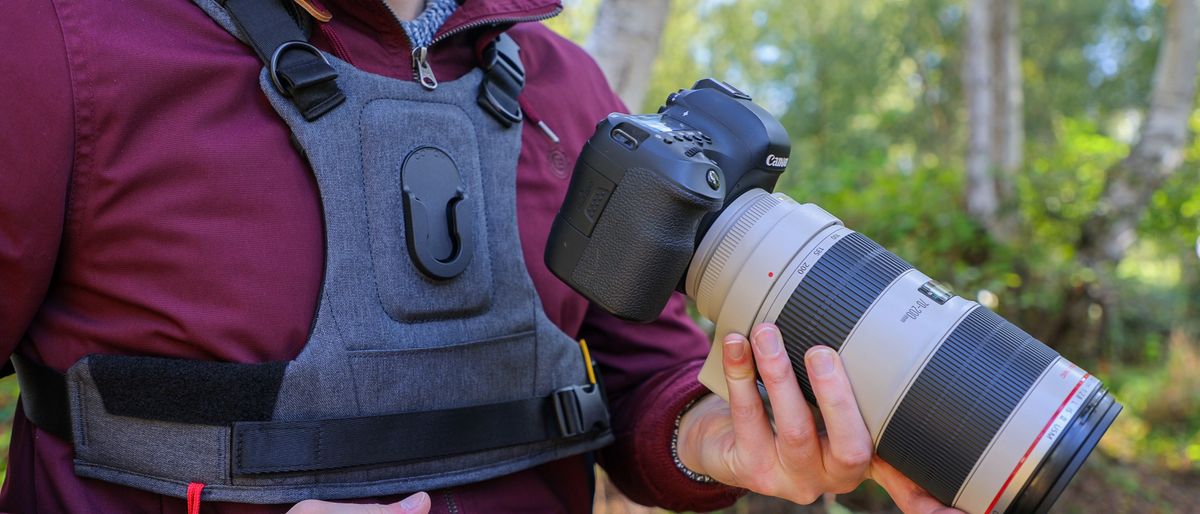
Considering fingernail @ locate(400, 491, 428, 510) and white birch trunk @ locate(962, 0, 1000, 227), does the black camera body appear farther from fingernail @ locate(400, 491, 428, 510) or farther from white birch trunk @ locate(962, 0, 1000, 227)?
white birch trunk @ locate(962, 0, 1000, 227)

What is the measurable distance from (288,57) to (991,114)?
5.70 metres

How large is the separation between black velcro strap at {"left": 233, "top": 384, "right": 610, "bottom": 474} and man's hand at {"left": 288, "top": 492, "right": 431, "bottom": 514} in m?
0.06

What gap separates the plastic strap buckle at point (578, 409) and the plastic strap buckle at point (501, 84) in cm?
41

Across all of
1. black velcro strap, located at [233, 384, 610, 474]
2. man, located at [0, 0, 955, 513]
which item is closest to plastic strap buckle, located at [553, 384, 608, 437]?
black velcro strap, located at [233, 384, 610, 474]

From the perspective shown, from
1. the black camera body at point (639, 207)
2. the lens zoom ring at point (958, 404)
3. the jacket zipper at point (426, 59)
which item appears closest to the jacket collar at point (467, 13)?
the jacket zipper at point (426, 59)

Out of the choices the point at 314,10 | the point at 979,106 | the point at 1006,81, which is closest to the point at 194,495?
the point at 314,10

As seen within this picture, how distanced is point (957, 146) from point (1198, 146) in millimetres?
12505

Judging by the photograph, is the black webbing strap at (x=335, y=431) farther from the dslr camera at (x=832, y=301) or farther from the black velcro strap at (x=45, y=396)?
the dslr camera at (x=832, y=301)

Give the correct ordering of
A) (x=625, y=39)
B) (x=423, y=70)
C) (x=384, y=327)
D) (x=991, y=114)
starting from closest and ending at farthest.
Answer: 1. (x=384, y=327)
2. (x=423, y=70)
3. (x=625, y=39)
4. (x=991, y=114)

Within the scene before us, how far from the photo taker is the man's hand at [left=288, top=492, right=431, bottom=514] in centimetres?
104

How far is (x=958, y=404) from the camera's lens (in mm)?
1102

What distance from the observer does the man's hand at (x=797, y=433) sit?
1122 mm

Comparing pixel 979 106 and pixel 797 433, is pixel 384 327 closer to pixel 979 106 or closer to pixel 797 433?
pixel 797 433

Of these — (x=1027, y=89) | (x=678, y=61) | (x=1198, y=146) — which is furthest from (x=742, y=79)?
(x=1198, y=146)
